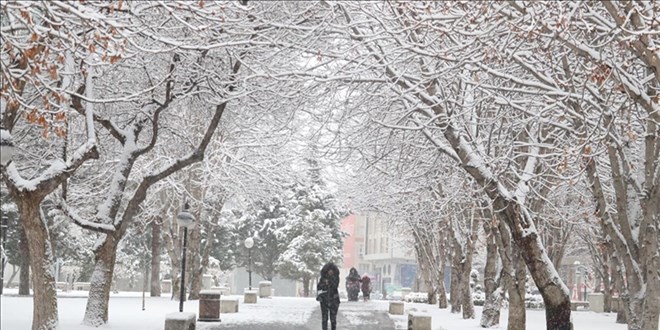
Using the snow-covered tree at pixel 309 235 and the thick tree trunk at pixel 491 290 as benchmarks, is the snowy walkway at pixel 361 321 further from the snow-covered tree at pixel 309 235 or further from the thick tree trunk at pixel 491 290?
the snow-covered tree at pixel 309 235

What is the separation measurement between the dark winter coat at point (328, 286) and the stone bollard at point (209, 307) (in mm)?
5121

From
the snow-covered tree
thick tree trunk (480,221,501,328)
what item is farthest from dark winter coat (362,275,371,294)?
thick tree trunk (480,221,501,328)

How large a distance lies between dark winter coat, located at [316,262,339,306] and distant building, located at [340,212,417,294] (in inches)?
A: 2198

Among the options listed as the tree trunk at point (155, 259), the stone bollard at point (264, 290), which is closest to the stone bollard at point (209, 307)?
the tree trunk at point (155, 259)

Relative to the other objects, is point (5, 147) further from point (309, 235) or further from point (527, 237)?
point (309, 235)

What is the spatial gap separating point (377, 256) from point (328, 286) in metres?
78.7

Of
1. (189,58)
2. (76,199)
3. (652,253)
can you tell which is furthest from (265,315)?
(652,253)

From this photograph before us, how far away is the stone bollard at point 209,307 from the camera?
23344 mm

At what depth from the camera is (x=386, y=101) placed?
1633cm

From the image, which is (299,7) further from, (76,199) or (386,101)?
(76,199)

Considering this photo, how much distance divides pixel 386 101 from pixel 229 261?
47.7 meters

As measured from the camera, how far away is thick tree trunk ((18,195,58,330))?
15.6m

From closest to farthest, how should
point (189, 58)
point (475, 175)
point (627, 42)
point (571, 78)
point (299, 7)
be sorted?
point (627, 42) < point (571, 78) < point (475, 175) < point (299, 7) < point (189, 58)

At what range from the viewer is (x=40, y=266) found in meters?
16.1
